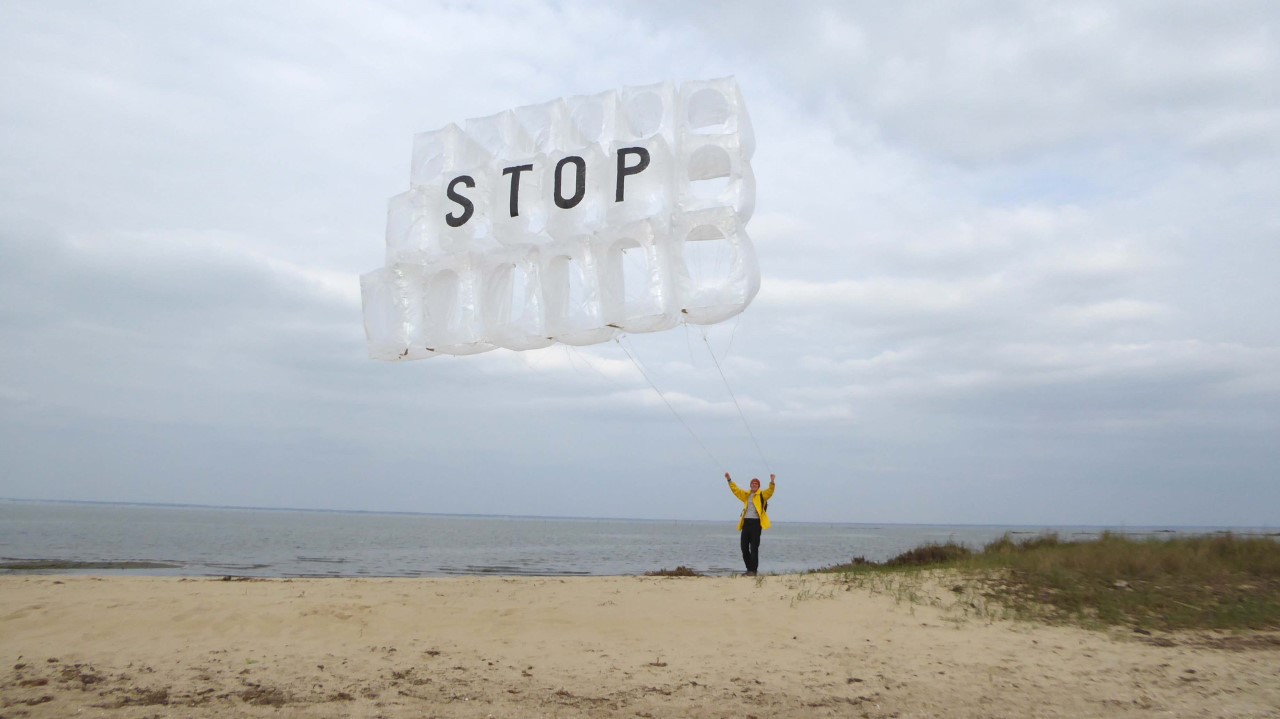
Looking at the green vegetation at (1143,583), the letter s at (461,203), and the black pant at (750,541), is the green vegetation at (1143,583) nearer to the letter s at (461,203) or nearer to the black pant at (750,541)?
the black pant at (750,541)

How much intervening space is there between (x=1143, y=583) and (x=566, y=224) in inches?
311

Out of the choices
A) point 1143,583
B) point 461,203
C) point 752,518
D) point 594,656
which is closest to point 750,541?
point 752,518

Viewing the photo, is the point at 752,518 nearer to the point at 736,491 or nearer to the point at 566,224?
the point at 736,491

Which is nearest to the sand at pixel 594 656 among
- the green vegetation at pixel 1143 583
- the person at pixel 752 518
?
the green vegetation at pixel 1143 583

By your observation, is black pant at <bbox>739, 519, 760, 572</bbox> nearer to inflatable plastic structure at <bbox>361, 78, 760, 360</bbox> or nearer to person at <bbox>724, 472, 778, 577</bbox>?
person at <bbox>724, 472, 778, 577</bbox>

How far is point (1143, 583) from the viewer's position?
968 cm

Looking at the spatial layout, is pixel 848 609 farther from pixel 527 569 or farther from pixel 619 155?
pixel 527 569

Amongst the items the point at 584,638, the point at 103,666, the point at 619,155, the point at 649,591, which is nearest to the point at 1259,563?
the point at 649,591

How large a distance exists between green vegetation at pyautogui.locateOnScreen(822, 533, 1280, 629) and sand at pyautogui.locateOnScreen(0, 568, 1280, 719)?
1.74ft

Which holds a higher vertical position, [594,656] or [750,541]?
[750,541]

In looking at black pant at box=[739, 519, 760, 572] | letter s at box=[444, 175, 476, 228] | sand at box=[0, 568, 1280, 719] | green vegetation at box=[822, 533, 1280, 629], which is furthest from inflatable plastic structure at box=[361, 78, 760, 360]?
black pant at box=[739, 519, 760, 572]

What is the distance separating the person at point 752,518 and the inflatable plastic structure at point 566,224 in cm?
493

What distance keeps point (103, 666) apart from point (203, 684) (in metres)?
1.18

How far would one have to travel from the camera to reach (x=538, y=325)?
8820mm
